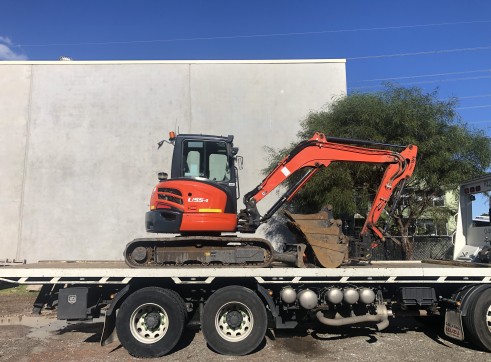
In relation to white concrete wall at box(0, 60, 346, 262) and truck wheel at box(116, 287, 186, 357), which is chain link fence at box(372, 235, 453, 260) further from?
truck wheel at box(116, 287, 186, 357)

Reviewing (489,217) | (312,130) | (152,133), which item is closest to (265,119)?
(312,130)

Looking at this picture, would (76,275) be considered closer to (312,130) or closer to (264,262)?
(264,262)

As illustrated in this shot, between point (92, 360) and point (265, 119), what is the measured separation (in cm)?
1352

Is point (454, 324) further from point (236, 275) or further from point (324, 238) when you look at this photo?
point (236, 275)

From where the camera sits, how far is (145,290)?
6.62 meters

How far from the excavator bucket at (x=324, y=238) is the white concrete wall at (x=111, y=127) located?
1052 cm

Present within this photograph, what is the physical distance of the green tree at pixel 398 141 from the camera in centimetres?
1408

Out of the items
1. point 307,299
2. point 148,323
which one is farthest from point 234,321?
point 148,323

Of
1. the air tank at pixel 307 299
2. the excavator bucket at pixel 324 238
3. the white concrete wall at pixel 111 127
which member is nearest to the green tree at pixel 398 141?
the white concrete wall at pixel 111 127

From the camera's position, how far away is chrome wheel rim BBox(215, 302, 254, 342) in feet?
21.6

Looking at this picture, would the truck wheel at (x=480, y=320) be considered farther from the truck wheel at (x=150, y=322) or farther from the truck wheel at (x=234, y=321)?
the truck wheel at (x=150, y=322)

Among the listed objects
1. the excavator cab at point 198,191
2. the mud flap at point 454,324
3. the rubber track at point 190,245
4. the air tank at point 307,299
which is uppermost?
the excavator cab at point 198,191

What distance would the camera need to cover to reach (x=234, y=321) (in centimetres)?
661

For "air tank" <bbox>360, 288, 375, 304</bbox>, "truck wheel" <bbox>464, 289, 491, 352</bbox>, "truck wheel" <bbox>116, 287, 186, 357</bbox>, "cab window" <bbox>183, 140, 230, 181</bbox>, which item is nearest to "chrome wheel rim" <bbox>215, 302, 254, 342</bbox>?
"truck wheel" <bbox>116, 287, 186, 357</bbox>
